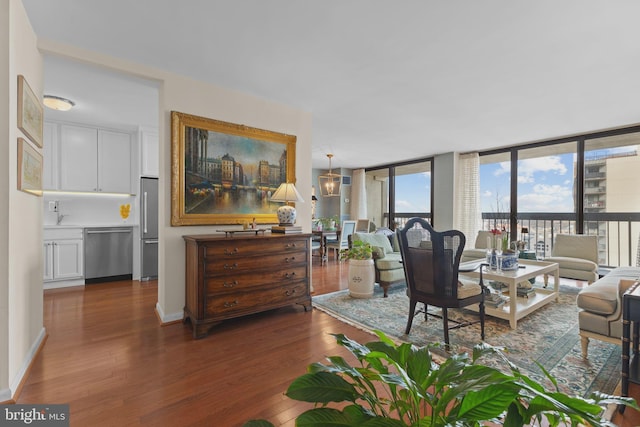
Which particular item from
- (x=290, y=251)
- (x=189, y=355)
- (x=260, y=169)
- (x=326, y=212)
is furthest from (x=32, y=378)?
(x=326, y=212)

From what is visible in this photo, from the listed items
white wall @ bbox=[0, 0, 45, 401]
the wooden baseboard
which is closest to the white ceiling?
white wall @ bbox=[0, 0, 45, 401]

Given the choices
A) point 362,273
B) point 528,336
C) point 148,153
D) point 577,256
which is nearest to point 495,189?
point 577,256

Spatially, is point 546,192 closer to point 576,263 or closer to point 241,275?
point 576,263

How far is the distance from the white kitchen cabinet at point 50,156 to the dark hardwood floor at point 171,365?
A: 1.95 meters

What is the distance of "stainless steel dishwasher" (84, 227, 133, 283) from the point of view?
4.53 m

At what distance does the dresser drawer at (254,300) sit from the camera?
2.69 m

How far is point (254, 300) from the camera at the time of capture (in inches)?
115

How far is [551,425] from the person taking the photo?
0.66m

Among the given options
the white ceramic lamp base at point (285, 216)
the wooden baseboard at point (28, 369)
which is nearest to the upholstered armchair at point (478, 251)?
the white ceramic lamp base at point (285, 216)

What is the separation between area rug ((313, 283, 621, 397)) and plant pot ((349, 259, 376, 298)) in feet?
0.33

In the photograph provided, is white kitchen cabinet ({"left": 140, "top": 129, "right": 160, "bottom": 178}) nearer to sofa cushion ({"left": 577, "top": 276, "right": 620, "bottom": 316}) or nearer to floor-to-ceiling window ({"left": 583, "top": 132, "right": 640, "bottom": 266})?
sofa cushion ({"left": 577, "top": 276, "right": 620, "bottom": 316})

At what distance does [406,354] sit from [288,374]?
1447 millimetres

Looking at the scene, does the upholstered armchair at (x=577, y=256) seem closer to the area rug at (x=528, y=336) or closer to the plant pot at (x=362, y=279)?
the area rug at (x=528, y=336)

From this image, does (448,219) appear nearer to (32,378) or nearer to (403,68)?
(403,68)
